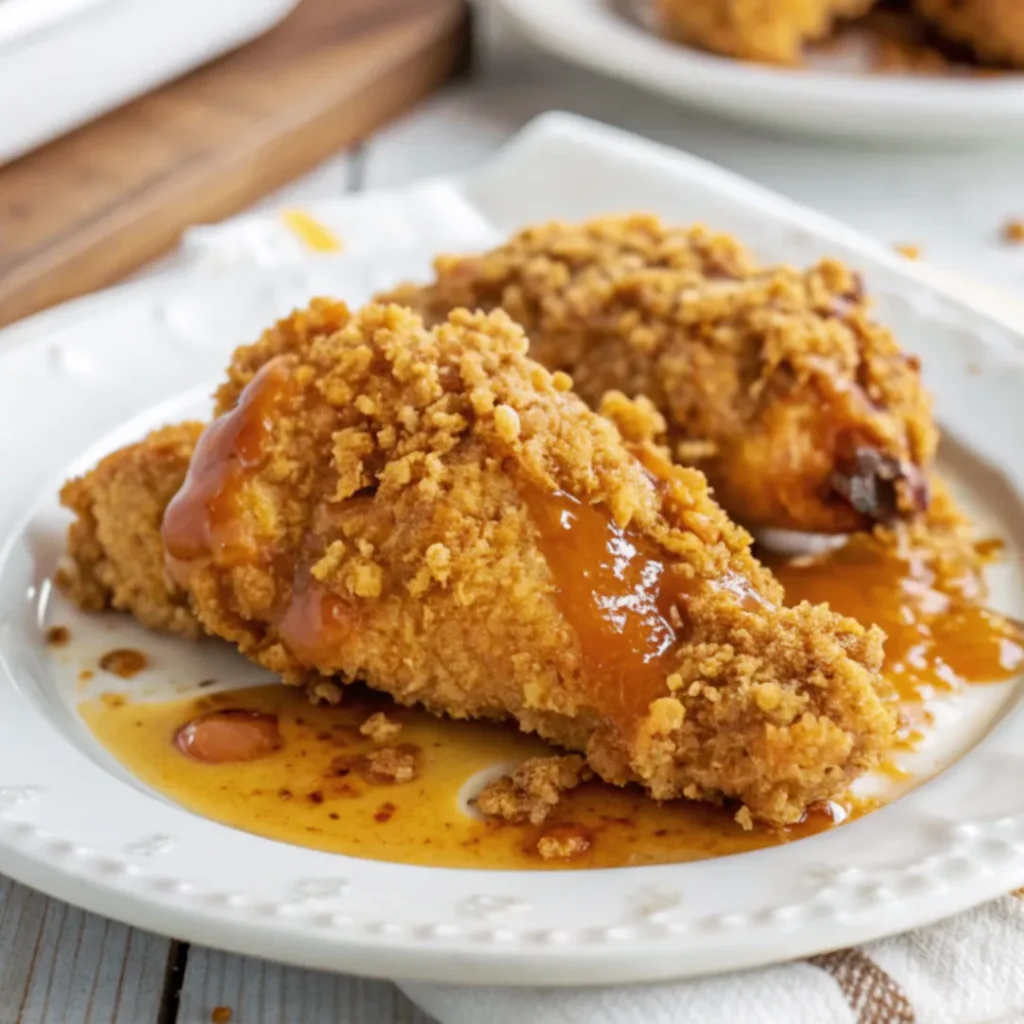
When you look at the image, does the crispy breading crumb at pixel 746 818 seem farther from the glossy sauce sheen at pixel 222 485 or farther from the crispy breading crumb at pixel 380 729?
the glossy sauce sheen at pixel 222 485

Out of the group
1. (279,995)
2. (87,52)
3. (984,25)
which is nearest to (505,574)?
(279,995)

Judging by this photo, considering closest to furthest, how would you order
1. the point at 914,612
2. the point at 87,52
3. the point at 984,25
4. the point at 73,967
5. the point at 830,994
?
the point at 830,994
the point at 73,967
the point at 914,612
the point at 87,52
the point at 984,25

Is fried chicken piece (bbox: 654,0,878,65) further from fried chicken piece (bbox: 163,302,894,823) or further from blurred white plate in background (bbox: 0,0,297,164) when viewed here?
fried chicken piece (bbox: 163,302,894,823)

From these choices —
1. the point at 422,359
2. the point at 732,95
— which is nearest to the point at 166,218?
the point at 732,95

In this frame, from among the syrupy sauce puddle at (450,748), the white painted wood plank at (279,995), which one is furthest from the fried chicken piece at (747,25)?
the white painted wood plank at (279,995)

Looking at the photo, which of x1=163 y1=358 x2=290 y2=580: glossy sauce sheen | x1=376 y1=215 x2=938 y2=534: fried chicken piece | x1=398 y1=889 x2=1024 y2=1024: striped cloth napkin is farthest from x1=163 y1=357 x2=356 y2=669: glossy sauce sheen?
x1=376 y1=215 x2=938 y2=534: fried chicken piece

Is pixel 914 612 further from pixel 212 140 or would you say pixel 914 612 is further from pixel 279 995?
pixel 212 140

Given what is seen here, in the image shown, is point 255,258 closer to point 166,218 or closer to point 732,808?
point 166,218
